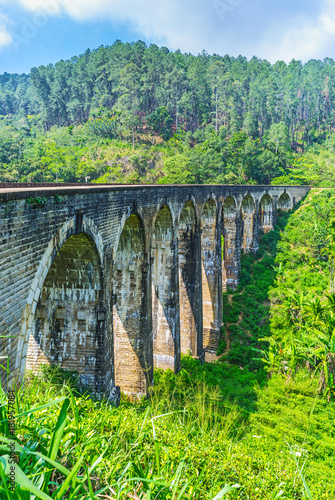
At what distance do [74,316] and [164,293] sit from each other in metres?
6.24

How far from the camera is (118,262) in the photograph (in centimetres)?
1201

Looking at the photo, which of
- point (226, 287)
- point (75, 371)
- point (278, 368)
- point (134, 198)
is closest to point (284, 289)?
point (226, 287)

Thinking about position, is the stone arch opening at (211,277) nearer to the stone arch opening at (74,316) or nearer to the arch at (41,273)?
the stone arch opening at (74,316)

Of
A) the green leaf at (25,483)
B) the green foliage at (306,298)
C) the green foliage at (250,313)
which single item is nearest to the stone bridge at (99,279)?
the green leaf at (25,483)

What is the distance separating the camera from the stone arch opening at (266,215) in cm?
3531

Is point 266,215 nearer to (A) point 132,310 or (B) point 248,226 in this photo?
(B) point 248,226

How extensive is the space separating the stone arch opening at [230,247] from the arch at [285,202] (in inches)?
664

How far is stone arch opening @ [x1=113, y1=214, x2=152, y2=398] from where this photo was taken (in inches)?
461

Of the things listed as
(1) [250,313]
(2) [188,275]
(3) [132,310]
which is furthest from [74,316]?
(1) [250,313]

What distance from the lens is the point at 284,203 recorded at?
130 ft

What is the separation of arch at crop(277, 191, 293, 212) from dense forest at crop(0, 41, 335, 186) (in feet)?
17.5

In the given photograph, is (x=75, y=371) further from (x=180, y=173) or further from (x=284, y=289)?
(x=180, y=173)

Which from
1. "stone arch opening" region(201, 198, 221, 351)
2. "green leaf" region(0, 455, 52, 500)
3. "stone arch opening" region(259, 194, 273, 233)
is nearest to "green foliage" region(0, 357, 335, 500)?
"green leaf" region(0, 455, 52, 500)

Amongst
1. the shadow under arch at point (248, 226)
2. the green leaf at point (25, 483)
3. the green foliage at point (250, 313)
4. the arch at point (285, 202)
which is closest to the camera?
the green leaf at point (25, 483)
